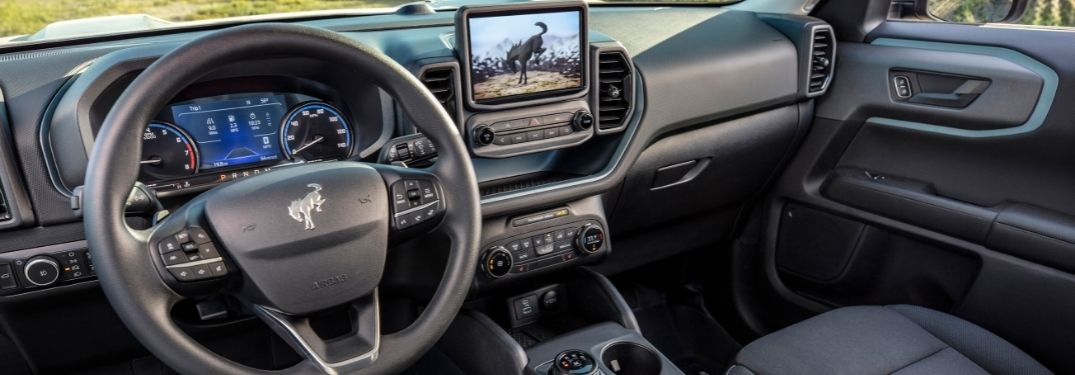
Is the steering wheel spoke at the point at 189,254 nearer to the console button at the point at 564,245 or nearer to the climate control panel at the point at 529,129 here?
the climate control panel at the point at 529,129

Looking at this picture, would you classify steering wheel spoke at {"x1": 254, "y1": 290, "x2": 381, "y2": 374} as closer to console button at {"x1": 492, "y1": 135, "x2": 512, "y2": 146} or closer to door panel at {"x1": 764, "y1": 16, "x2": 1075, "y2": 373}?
console button at {"x1": 492, "y1": 135, "x2": 512, "y2": 146}

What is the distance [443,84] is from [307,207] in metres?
0.65

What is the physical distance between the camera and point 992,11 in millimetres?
2303

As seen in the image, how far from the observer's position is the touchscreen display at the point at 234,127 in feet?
5.14

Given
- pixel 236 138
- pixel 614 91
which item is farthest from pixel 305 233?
pixel 614 91

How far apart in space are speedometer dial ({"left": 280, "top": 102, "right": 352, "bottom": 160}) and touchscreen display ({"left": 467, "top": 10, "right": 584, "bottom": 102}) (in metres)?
0.31

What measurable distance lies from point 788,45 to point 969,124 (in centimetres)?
52

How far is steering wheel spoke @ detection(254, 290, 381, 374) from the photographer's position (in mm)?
1256

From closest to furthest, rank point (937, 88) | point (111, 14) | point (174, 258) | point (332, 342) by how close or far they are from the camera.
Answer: point (174, 258)
point (332, 342)
point (111, 14)
point (937, 88)

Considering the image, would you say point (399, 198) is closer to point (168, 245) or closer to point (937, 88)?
point (168, 245)

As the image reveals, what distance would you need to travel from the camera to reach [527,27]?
186 cm

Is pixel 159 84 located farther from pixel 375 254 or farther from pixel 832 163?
pixel 832 163

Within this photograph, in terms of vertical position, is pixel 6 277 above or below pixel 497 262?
above

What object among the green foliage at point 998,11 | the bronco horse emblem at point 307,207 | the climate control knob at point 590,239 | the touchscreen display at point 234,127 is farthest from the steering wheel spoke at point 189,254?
the green foliage at point 998,11
